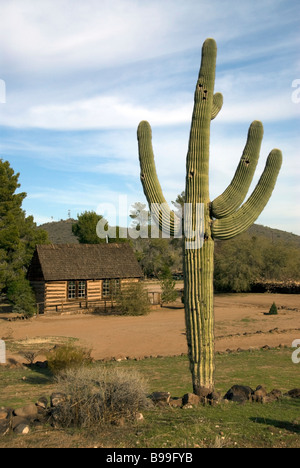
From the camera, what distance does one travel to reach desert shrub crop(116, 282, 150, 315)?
84.9 feet

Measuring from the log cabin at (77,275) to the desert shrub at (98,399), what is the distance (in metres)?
19.5

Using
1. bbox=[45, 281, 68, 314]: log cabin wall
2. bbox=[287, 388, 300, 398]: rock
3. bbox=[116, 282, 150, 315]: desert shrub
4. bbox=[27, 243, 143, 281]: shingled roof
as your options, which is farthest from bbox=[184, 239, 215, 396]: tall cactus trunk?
bbox=[45, 281, 68, 314]: log cabin wall

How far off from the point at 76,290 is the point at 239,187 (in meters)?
21.2

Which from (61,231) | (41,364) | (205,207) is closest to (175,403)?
(205,207)

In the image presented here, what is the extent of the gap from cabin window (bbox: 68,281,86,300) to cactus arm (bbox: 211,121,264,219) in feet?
67.8

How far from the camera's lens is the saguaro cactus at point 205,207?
8070 mm

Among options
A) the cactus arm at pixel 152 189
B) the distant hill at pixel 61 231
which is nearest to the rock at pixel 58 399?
the cactus arm at pixel 152 189

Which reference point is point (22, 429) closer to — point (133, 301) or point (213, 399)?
point (213, 399)

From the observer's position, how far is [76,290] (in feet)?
91.9

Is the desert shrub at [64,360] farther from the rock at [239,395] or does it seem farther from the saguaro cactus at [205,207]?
the rock at [239,395]

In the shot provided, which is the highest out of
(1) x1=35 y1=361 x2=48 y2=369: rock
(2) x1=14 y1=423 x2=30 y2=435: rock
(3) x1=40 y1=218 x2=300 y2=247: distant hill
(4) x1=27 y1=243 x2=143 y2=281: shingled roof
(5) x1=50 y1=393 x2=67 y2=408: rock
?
(3) x1=40 y1=218 x2=300 y2=247: distant hill

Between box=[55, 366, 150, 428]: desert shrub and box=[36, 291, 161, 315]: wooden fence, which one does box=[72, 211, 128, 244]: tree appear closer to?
box=[36, 291, 161, 315]: wooden fence
